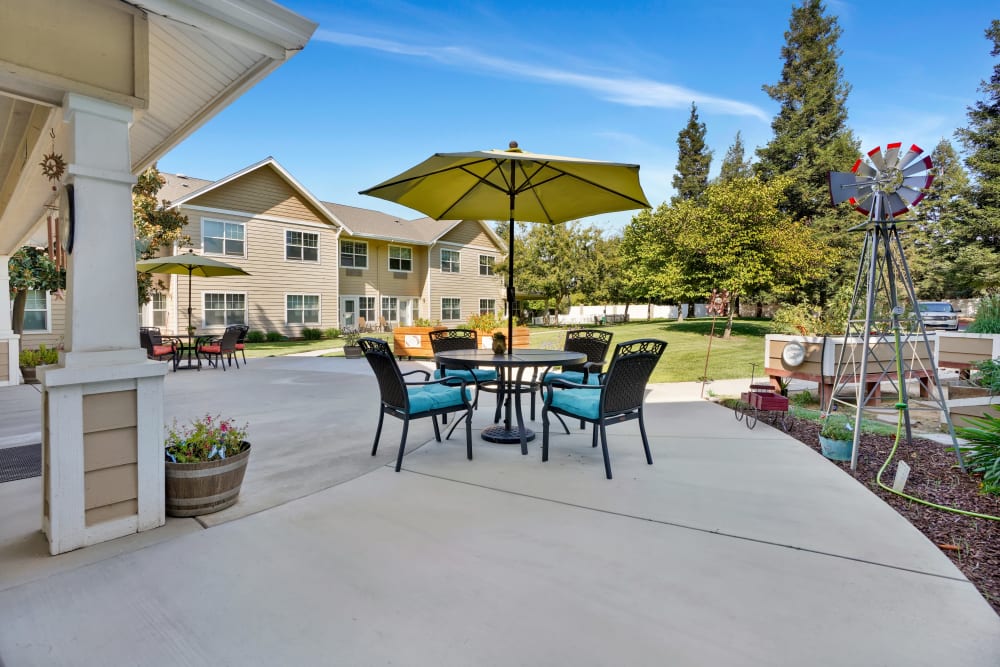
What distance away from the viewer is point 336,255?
18672mm

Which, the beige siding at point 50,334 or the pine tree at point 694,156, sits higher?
the pine tree at point 694,156

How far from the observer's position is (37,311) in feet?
38.1

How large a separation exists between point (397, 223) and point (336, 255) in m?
4.49

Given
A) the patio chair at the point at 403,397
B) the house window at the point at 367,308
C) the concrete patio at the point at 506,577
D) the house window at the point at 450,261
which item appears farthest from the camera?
the house window at the point at 450,261

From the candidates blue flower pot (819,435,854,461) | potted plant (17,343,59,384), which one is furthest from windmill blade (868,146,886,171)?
potted plant (17,343,59,384)

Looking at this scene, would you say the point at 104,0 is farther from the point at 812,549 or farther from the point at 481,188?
the point at 812,549

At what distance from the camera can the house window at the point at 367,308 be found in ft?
65.8

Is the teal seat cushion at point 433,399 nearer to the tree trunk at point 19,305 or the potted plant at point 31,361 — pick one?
the potted plant at point 31,361

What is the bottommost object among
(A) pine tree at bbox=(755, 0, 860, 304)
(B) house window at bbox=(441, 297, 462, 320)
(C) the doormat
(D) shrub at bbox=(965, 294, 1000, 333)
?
(C) the doormat

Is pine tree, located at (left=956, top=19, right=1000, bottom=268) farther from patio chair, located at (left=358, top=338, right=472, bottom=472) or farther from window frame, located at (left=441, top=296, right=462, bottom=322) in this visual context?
patio chair, located at (left=358, top=338, right=472, bottom=472)

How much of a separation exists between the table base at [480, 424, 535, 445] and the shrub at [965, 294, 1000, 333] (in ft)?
17.1

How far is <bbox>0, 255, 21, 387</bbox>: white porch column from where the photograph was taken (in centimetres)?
708

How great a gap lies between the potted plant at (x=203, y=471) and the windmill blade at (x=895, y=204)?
482cm

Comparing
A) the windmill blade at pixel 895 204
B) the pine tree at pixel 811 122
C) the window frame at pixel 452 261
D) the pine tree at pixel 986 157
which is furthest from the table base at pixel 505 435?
the pine tree at pixel 811 122
